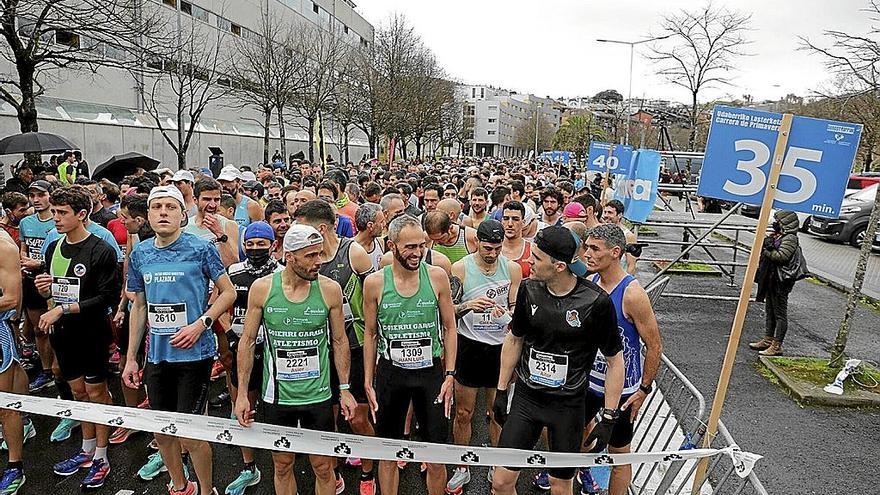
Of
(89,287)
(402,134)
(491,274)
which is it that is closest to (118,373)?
(89,287)

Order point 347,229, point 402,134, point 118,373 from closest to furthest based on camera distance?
1. point 347,229
2. point 118,373
3. point 402,134

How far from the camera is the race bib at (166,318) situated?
3.82 m

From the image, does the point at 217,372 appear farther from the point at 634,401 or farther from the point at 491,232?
the point at 634,401

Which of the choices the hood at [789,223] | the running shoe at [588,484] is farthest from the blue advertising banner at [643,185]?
the running shoe at [588,484]

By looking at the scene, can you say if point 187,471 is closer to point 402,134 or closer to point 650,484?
point 650,484

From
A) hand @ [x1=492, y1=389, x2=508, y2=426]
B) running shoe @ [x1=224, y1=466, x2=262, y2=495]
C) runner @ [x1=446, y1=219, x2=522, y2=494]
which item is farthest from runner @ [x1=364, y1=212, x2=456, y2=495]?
running shoe @ [x1=224, y1=466, x2=262, y2=495]

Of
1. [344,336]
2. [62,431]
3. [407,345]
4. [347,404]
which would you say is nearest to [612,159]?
[407,345]

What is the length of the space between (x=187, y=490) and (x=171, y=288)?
4.88 feet

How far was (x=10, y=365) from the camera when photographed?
413 centimetres

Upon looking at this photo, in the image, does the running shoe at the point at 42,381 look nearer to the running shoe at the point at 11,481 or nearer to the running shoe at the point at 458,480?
the running shoe at the point at 11,481

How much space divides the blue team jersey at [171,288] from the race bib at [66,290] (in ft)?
2.77

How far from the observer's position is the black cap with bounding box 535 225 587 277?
10.9ft

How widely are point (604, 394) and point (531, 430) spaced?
22.6 inches

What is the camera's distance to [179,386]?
388 cm
